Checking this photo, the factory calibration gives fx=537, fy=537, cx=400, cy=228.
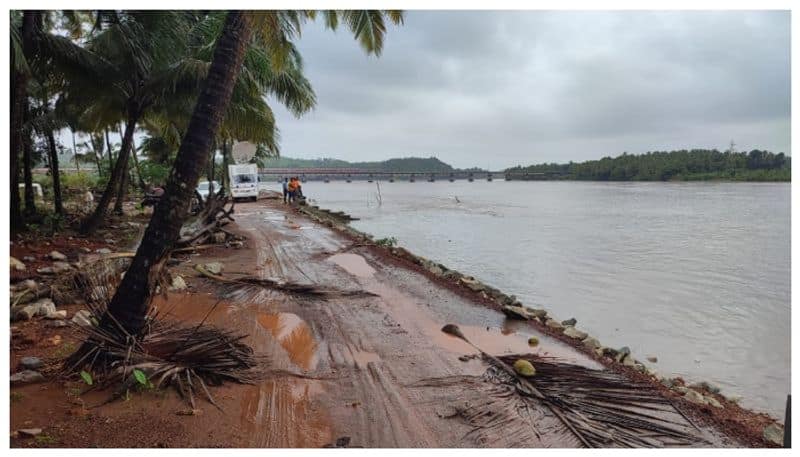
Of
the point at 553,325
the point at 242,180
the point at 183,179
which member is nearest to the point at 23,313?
the point at 183,179

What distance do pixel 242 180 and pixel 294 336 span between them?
28496 millimetres

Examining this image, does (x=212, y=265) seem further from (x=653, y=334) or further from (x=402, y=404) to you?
(x=653, y=334)

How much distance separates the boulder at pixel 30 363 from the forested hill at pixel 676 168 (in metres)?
65.1

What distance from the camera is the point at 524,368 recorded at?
18.0ft

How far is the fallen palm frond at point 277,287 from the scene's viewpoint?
8562 millimetres

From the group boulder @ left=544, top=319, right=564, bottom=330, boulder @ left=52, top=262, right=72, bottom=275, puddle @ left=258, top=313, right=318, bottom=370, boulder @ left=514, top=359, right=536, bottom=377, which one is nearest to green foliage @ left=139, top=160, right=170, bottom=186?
boulder @ left=52, top=262, right=72, bottom=275

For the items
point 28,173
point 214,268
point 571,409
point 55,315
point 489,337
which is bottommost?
point 489,337

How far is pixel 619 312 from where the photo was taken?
10.9 meters

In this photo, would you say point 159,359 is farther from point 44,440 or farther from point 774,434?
point 774,434

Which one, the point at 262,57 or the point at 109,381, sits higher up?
the point at 262,57

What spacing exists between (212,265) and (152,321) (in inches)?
190

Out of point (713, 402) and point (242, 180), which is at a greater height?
point (242, 180)

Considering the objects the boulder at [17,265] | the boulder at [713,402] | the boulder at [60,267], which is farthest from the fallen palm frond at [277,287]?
the boulder at [713,402]

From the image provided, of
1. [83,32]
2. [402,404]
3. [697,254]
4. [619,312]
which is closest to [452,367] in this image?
[402,404]
